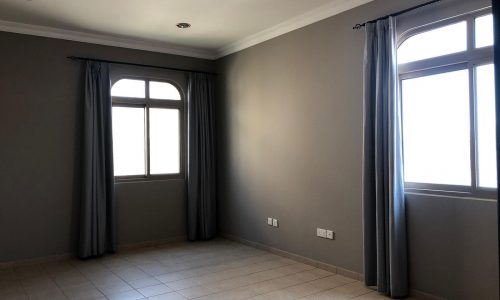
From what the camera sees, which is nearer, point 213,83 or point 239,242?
point 239,242

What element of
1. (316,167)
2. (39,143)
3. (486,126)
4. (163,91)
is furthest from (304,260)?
(39,143)

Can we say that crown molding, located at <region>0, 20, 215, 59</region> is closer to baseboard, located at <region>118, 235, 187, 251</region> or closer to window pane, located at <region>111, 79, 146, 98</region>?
window pane, located at <region>111, 79, 146, 98</region>

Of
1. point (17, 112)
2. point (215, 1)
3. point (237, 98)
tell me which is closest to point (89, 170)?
point (17, 112)

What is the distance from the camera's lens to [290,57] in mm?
4801

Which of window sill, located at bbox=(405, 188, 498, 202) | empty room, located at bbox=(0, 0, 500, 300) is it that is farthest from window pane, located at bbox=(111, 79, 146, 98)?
window sill, located at bbox=(405, 188, 498, 202)

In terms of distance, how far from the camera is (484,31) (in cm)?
310

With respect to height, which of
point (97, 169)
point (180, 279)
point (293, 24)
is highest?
point (293, 24)

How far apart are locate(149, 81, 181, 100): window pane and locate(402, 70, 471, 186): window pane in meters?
3.43

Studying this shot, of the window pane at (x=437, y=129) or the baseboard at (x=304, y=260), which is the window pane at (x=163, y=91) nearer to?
the baseboard at (x=304, y=260)

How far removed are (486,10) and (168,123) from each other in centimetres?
424

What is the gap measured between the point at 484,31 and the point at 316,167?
81.9 inches

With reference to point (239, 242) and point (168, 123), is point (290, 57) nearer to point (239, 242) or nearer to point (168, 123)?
point (168, 123)

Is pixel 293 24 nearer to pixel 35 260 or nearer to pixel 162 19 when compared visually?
pixel 162 19

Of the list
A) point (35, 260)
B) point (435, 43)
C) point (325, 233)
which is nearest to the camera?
point (435, 43)
